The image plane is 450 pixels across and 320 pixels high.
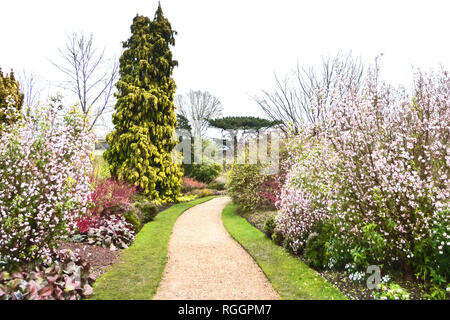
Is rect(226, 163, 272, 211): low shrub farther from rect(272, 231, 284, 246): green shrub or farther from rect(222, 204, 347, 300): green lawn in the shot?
rect(272, 231, 284, 246): green shrub

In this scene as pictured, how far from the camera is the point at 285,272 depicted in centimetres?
600

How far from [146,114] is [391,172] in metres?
13.1

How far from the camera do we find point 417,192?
4383 mm

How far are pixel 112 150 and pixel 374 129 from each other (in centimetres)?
1280

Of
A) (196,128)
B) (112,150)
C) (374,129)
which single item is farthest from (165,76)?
(196,128)

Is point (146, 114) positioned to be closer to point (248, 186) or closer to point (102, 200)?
point (248, 186)

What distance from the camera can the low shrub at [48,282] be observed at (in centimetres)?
400

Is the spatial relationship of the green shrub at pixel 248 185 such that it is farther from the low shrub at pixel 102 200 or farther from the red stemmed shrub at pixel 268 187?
the low shrub at pixel 102 200

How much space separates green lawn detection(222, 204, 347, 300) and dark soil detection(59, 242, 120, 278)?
10.9ft

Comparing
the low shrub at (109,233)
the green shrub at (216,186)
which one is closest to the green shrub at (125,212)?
the low shrub at (109,233)

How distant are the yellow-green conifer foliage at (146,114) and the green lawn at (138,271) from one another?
5.80m

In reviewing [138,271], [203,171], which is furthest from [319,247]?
[203,171]
